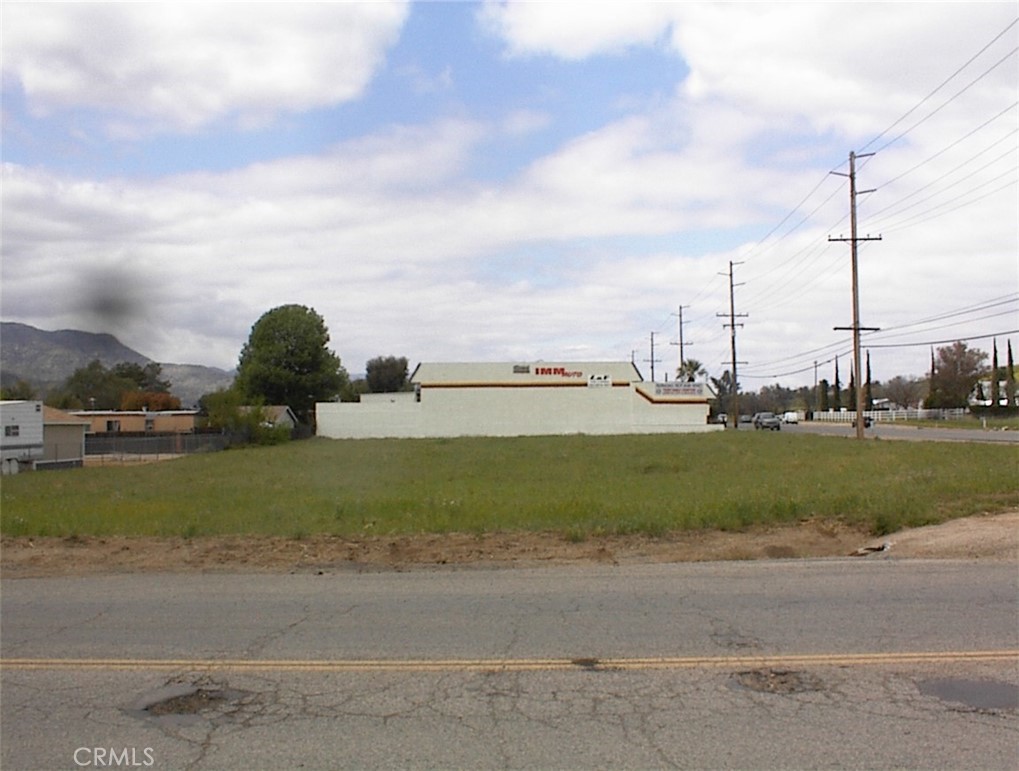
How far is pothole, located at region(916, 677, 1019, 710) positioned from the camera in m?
6.14

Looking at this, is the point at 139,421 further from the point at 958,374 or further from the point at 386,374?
the point at 958,374

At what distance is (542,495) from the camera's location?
72.7 ft

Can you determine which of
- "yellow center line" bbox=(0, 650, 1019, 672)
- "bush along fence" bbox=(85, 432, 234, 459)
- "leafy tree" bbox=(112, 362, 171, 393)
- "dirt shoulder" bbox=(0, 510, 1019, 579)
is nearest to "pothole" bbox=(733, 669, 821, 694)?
"yellow center line" bbox=(0, 650, 1019, 672)

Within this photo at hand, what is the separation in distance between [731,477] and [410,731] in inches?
879

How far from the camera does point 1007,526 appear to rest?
14586mm

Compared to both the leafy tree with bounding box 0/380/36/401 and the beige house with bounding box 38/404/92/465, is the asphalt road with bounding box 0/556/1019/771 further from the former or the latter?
the leafy tree with bounding box 0/380/36/401

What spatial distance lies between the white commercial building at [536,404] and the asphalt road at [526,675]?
65352 mm

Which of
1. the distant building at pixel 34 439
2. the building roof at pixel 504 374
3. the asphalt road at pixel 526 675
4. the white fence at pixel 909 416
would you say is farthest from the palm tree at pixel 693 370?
the asphalt road at pixel 526 675

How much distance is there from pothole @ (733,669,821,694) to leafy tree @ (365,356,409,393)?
451ft

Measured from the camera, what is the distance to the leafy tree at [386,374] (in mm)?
144625

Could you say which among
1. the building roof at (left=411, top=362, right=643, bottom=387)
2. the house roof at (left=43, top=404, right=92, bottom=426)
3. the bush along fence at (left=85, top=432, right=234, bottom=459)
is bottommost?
the bush along fence at (left=85, top=432, right=234, bottom=459)

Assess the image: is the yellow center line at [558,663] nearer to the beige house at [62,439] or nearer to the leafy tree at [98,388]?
the beige house at [62,439]

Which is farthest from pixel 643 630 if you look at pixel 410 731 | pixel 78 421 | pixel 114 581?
pixel 78 421

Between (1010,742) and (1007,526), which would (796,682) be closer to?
(1010,742)
